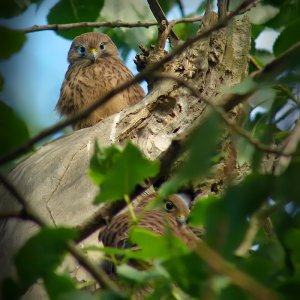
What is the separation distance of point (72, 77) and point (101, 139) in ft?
7.83

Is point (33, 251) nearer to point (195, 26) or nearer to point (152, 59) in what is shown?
point (152, 59)

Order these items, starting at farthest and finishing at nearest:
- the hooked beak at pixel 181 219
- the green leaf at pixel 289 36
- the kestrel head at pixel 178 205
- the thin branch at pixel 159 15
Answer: the kestrel head at pixel 178 205 → the thin branch at pixel 159 15 → the hooked beak at pixel 181 219 → the green leaf at pixel 289 36

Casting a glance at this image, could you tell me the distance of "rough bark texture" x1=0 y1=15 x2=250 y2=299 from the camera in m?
3.15

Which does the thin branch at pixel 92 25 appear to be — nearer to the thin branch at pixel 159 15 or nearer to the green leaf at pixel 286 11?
the thin branch at pixel 159 15

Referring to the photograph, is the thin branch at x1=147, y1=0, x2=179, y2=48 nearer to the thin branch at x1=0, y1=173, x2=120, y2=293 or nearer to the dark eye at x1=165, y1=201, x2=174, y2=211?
the dark eye at x1=165, y1=201, x2=174, y2=211

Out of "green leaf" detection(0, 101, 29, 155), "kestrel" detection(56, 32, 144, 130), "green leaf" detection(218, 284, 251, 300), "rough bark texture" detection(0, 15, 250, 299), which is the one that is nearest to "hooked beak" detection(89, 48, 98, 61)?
"kestrel" detection(56, 32, 144, 130)

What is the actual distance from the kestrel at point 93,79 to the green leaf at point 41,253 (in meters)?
3.51

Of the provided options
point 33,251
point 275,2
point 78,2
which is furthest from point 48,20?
point 33,251

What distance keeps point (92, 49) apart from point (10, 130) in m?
5.33

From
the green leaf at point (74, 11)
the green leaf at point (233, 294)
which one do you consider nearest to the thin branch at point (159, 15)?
the green leaf at point (74, 11)

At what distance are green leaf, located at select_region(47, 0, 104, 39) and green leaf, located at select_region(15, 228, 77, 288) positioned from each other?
1.03 meters

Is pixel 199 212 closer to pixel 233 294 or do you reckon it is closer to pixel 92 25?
pixel 233 294

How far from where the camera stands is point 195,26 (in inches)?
164

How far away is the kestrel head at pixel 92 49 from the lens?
6.46m
